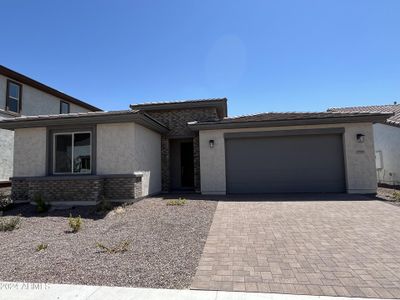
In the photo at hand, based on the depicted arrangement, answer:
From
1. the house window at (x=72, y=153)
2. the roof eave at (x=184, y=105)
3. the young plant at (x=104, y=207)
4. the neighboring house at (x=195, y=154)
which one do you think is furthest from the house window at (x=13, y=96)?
the young plant at (x=104, y=207)

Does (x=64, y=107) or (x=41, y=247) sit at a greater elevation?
(x=64, y=107)

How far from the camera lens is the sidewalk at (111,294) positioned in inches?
136

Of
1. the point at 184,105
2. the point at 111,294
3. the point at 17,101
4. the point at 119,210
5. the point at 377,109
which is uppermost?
the point at 17,101

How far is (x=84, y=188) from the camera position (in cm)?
977

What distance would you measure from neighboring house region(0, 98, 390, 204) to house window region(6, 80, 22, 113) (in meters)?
6.25

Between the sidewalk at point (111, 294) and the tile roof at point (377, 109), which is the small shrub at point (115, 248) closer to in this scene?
the sidewalk at point (111, 294)

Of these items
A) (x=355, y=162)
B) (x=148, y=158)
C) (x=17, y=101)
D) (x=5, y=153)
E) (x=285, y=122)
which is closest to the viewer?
(x=355, y=162)

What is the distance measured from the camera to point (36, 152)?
10.8 m

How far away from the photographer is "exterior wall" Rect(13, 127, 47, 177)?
10.8 metres

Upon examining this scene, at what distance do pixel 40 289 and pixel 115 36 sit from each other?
443 inches

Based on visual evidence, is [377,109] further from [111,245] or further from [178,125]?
[111,245]

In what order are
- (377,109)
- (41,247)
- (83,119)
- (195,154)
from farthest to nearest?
(377,109) → (195,154) → (83,119) → (41,247)

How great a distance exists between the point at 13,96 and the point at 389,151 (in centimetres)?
2326

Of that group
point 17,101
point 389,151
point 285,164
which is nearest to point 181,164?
point 285,164
